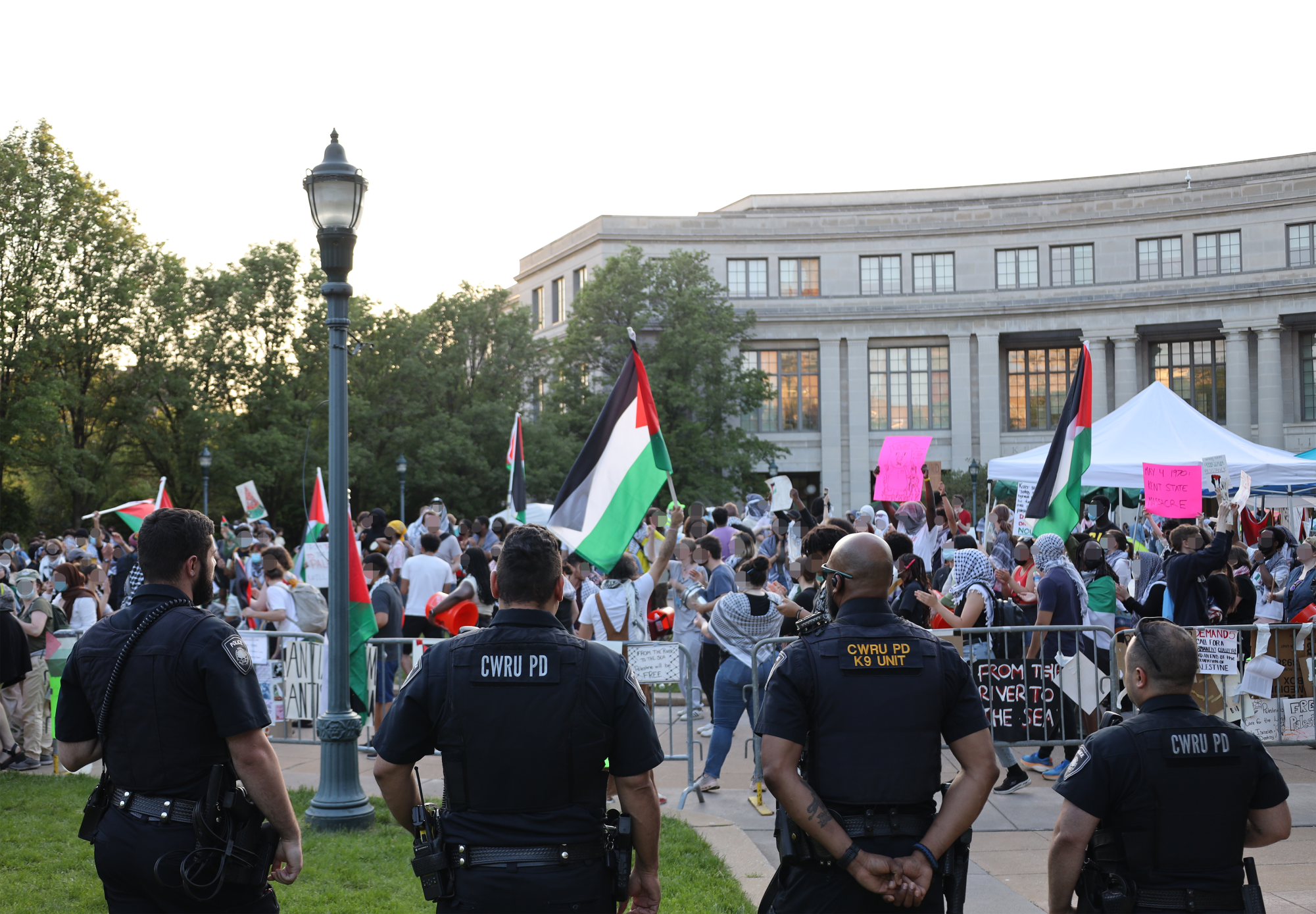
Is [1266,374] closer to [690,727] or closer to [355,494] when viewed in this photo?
[355,494]

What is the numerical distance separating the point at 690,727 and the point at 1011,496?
2875cm

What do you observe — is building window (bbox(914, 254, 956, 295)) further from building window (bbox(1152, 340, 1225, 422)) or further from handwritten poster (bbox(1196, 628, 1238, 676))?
handwritten poster (bbox(1196, 628, 1238, 676))

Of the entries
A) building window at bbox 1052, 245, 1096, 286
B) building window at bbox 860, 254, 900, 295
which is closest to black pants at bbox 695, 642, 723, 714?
building window at bbox 860, 254, 900, 295

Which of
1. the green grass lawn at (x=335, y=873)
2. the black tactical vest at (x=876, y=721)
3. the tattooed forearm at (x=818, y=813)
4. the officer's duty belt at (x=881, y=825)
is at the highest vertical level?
the black tactical vest at (x=876, y=721)

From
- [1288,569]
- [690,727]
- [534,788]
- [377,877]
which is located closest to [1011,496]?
[1288,569]

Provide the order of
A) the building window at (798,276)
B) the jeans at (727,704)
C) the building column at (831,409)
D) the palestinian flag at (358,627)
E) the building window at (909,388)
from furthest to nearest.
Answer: the building window at (798,276) → the building window at (909,388) → the building column at (831,409) → the palestinian flag at (358,627) → the jeans at (727,704)

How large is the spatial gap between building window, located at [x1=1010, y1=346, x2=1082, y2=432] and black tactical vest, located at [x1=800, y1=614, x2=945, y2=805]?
56.4m

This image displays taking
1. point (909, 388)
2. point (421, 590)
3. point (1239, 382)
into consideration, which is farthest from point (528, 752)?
point (1239, 382)

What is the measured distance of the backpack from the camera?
39.1ft

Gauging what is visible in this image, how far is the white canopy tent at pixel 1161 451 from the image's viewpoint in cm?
1977

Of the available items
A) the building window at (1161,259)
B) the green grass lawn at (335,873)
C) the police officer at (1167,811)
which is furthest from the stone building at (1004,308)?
the police officer at (1167,811)

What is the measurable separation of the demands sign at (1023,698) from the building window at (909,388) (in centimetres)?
4993

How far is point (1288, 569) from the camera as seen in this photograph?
15.1 meters

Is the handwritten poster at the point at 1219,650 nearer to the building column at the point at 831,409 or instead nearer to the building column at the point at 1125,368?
the building column at the point at 831,409
